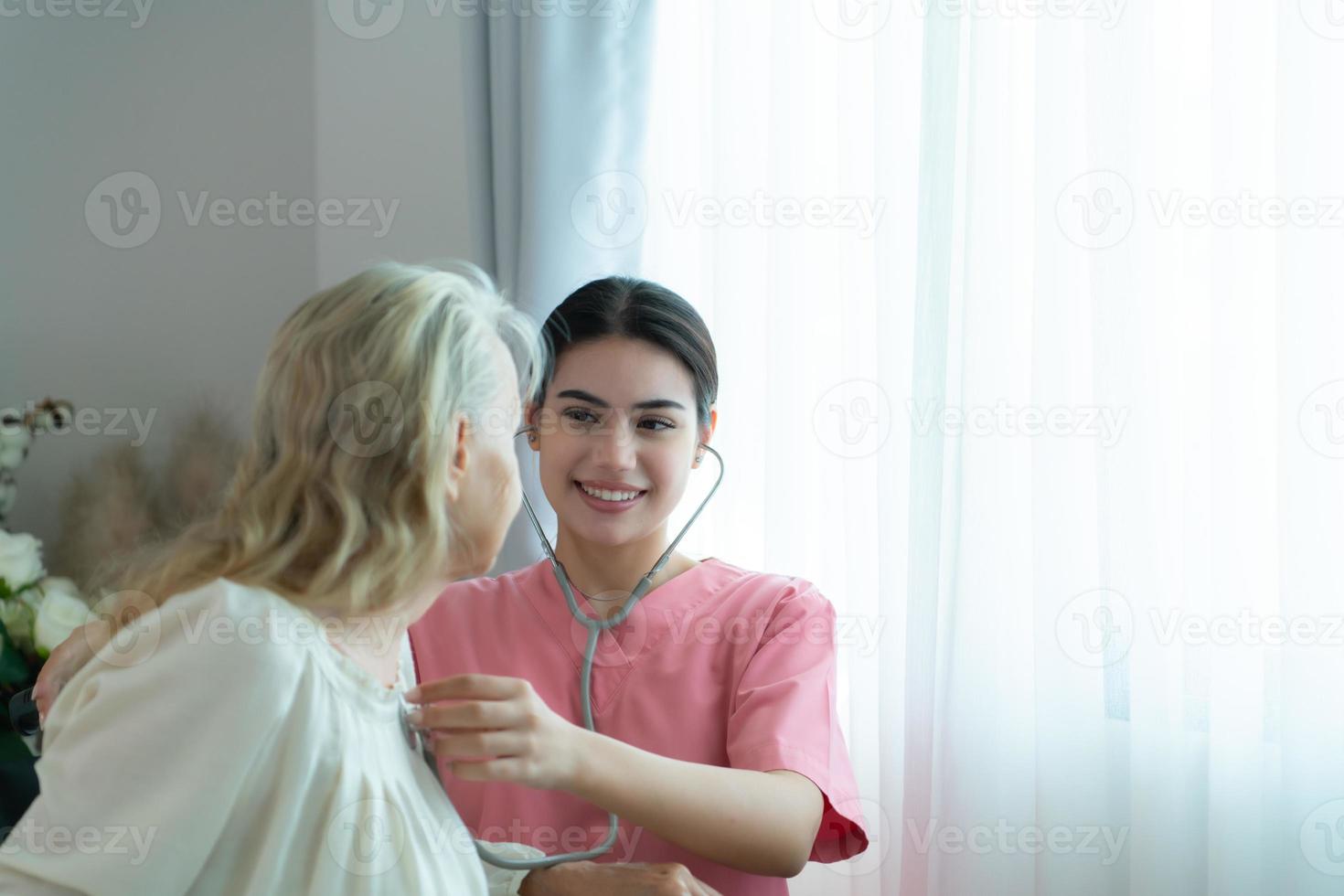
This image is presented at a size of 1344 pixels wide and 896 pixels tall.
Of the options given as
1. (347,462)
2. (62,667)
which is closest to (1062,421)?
(347,462)

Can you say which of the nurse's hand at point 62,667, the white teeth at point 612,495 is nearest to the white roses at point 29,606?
the nurse's hand at point 62,667

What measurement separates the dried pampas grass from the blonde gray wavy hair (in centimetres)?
125

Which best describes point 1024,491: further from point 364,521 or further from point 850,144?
point 364,521

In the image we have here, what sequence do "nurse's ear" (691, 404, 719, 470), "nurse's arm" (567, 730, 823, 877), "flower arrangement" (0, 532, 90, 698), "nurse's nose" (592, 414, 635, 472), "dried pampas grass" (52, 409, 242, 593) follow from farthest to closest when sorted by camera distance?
"dried pampas grass" (52, 409, 242, 593)
"flower arrangement" (0, 532, 90, 698)
"nurse's ear" (691, 404, 719, 470)
"nurse's nose" (592, 414, 635, 472)
"nurse's arm" (567, 730, 823, 877)

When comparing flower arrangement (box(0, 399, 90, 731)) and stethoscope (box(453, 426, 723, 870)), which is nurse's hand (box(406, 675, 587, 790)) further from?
flower arrangement (box(0, 399, 90, 731))

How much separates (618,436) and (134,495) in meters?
1.19

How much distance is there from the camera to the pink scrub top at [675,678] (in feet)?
4.38

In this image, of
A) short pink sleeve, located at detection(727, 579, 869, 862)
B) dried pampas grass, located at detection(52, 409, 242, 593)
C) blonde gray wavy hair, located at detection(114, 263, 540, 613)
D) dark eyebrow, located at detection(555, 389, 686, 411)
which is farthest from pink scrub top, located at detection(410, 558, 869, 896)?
dried pampas grass, located at detection(52, 409, 242, 593)

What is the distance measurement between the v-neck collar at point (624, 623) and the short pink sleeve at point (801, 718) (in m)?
0.11

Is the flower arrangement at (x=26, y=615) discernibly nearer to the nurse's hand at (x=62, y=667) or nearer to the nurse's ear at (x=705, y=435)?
the nurse's hand at (x=62, y=667)

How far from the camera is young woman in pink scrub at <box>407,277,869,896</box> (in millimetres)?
1312

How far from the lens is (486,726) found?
0.90 meters

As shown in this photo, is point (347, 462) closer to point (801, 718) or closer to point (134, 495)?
point (801, 718)

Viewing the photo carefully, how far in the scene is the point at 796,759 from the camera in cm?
129
